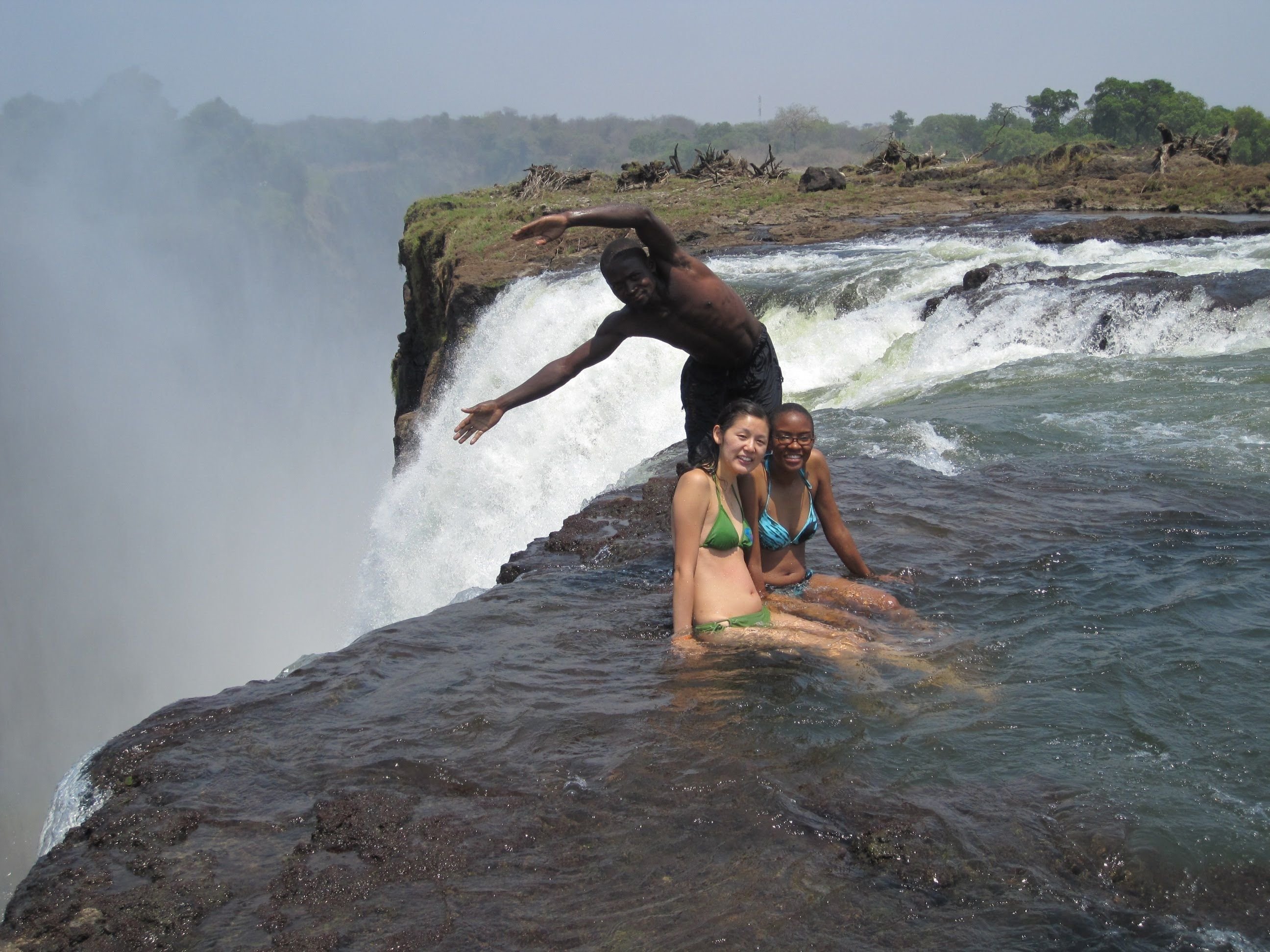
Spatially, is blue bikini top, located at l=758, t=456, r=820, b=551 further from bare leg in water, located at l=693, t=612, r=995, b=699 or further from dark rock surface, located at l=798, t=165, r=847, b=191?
dark rock surface, located at l=798, t=165, r=847, b=191

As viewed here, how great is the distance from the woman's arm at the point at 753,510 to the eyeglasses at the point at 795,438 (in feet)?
0.44

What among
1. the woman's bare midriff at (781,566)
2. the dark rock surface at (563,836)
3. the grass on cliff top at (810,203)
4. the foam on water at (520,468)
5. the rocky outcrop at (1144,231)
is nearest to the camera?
the dark rock surface at (563,836)

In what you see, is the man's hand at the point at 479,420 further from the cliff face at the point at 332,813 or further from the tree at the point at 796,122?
the tree at the point at 796,122

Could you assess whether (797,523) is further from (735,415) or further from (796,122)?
(796,122)

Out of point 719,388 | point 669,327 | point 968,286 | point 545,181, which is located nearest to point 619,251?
point 669,327

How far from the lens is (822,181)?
984 inches

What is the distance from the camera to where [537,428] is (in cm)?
1194

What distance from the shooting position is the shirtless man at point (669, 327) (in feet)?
14.2

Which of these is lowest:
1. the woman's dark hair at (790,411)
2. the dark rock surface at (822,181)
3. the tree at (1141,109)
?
the woman's dark hair at (790,411)

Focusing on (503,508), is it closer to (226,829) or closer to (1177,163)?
Result: (226,829)

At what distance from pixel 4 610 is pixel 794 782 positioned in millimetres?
36579

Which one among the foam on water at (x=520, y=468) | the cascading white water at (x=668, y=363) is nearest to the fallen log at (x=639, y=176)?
the cascading white water at (x=668, y=363)

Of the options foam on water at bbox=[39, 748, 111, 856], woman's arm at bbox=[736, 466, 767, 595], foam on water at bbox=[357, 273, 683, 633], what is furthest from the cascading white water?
foam on water at bbox=[39, 748, 111, 856]

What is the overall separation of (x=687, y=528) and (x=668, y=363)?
26.8 feet
